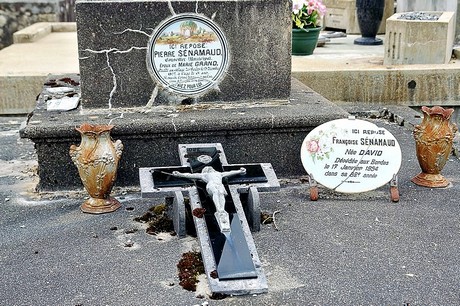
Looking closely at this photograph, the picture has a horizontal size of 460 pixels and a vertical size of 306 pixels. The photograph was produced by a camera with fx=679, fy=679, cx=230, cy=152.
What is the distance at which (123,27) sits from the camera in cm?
458

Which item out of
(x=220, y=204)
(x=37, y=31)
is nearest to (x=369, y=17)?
(x=37, y=31)

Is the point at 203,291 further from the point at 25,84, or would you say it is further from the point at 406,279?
the point at 25,84

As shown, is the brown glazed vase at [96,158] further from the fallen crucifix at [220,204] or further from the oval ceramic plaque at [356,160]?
the oval ceramic plaque at [356,160]

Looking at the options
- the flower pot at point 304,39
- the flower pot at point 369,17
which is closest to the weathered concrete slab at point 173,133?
the flower pot at point 304,39

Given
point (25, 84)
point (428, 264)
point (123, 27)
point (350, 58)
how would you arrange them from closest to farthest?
point (428, 264)
point (123, 27)
point (25, 84)
point (350, 58)

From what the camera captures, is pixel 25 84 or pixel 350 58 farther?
pixel 350 58

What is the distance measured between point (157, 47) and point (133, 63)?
7.9 inches

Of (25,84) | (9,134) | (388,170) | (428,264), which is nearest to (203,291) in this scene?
(428,264)

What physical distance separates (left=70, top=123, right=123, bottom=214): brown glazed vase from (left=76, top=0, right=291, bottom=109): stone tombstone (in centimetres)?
77

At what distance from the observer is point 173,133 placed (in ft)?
14.7

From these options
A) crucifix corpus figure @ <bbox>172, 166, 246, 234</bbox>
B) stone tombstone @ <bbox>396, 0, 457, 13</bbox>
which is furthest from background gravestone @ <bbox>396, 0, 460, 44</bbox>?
crucifix corpus figure @ <bbox>172, 166, 246, 234</bbox>

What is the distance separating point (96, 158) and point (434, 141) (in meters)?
2.11

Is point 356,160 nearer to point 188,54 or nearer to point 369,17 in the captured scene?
point 188,54

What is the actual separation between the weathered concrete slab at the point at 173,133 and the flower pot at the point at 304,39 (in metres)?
3.72
